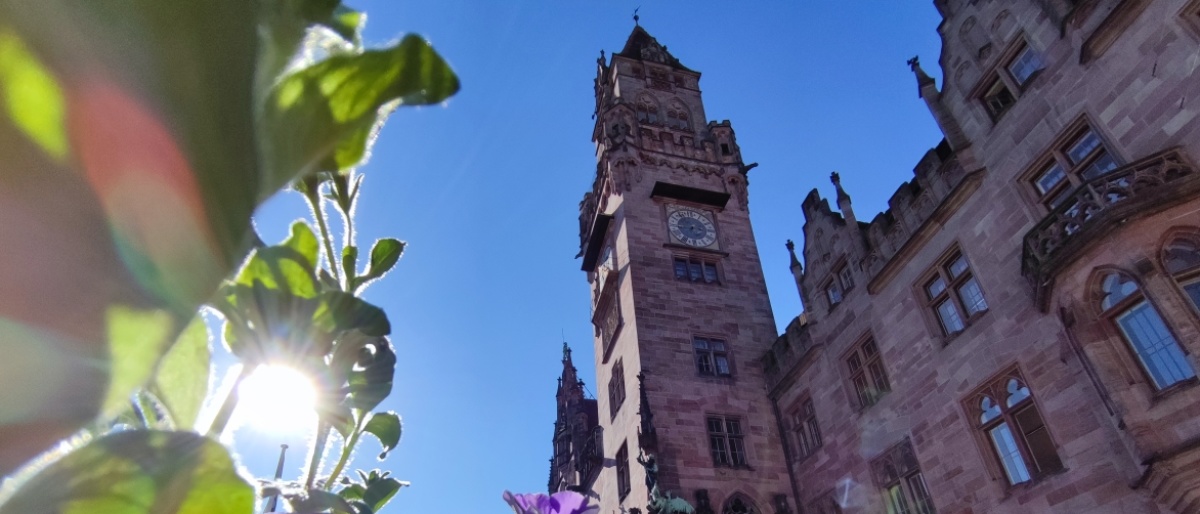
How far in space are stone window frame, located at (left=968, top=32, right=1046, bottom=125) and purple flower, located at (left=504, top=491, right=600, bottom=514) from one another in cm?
1213

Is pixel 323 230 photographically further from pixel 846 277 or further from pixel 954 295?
pixel 846 277

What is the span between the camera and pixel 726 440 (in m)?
16.4

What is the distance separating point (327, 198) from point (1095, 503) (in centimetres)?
1091

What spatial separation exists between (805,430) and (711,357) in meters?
3.07

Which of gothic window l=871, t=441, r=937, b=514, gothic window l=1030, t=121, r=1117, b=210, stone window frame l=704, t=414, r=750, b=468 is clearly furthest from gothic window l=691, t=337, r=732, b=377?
gothic window l=1030, t=121, r=1117, b=210

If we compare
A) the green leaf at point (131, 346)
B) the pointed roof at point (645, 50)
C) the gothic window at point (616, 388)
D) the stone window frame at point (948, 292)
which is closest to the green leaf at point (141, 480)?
the green leaf at point (131, 346)

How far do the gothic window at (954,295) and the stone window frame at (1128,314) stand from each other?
2236 mm

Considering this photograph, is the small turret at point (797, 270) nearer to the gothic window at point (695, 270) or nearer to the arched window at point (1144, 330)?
the gothic window at point (695, 270)

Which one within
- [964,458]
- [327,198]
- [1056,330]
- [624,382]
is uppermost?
[624,382]

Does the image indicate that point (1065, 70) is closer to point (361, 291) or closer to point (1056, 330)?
point (1056, 330)

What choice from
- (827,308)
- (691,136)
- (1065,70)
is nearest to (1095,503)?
(1065,70)

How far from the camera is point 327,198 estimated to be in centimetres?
101

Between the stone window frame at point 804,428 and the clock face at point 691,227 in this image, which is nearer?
the stone window frame at point 804,428

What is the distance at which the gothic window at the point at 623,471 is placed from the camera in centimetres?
1744
